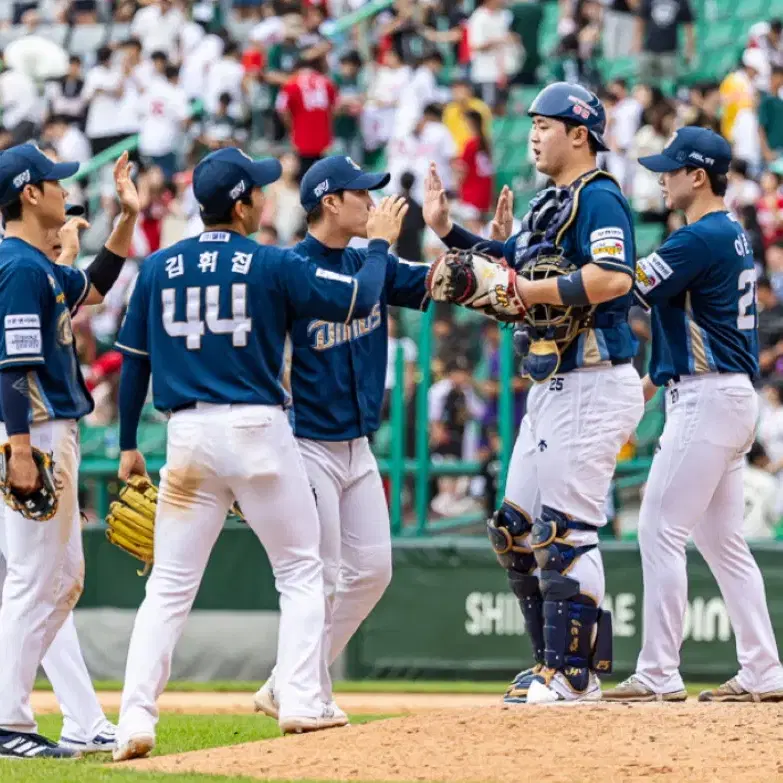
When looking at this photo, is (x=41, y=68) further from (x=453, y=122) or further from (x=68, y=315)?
(x=68, y=315)

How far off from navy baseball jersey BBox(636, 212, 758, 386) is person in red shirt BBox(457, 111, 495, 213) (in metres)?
10.1

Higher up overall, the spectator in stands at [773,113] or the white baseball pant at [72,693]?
the spectator in stands at [773,113]

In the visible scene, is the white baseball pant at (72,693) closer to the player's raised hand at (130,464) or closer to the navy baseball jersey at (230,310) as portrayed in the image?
the player's raised hand at (130,464)

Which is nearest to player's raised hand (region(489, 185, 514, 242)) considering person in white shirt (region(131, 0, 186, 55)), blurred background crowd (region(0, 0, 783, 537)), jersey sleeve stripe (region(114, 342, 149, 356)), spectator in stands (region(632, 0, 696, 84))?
jersey sleeve stripe (region(114, 342, 149, 356))

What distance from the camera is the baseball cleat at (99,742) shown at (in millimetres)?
7676

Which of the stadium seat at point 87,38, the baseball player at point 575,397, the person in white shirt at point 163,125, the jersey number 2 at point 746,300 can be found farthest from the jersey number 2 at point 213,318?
the stadium seat at point 87,38

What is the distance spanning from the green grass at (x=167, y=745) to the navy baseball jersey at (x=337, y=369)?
150 centimetres

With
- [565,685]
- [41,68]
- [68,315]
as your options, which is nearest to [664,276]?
[565,685]

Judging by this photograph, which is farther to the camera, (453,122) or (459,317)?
(453,122)

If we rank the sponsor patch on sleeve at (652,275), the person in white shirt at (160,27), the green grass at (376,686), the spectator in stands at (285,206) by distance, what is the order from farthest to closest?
1. the person in white shirt at (160,27)
2. the spectator in stands at (285,206)
3. the green grass at (376,686)
4. the sponsor patch on sleeve at (652,275)

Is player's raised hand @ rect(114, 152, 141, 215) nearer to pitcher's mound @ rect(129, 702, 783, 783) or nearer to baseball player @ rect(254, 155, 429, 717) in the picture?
baseball player @ rect(254, 155, 429, 717)

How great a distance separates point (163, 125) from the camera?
20312mm

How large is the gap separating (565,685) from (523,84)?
13.6 meters

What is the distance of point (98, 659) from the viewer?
42.7 ft
